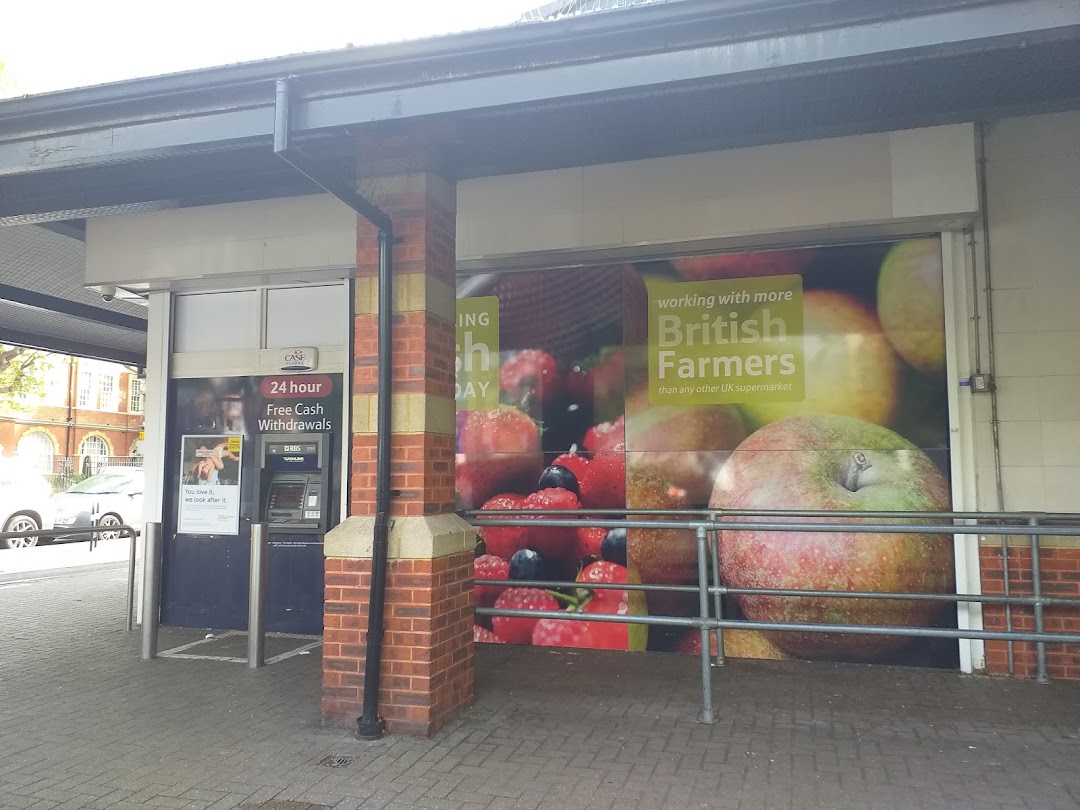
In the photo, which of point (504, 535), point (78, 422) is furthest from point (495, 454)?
point (78, 422)

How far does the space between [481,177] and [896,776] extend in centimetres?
481

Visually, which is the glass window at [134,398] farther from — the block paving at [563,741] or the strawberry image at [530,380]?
the strawberry image at [530,380]

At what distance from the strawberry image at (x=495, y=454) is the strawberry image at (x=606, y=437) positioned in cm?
44

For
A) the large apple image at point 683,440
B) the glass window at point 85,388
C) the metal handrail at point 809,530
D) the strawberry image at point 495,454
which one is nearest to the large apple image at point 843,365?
the large apple image at point 683,440

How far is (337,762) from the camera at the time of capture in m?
3.92

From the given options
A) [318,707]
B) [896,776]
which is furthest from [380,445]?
[896,776]

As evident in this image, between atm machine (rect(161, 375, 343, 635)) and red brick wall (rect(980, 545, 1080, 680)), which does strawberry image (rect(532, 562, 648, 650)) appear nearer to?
atm machine (rect(161, 375, 343, 635))

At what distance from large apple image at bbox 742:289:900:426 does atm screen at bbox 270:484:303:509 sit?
396cm

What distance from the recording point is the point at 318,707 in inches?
190

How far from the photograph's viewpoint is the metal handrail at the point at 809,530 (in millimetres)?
4133

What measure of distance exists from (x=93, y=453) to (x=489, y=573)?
36.2 meters

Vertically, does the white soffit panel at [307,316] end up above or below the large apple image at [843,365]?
above

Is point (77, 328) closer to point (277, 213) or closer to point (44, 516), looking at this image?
point (277, 213)

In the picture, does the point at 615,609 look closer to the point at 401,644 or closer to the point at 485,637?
the point at 485,637
